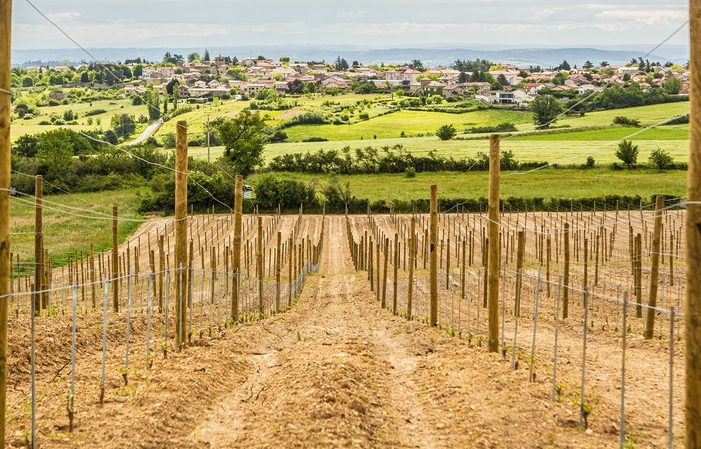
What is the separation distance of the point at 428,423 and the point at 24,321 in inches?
388

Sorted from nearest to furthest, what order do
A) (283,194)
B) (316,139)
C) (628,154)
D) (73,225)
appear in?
1. (73,225)
2. (283,194)
3. (628,154)
4. (316,139)

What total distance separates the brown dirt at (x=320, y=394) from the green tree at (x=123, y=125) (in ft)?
255

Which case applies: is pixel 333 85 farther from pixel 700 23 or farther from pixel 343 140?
pixel 700 23

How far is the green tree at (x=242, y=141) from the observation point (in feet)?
224

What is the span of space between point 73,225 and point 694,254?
4245 centimetres

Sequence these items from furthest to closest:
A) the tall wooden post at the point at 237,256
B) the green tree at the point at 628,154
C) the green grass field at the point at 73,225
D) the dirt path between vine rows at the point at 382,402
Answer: the green tree at the point at 628,154
the green grass field at the point at 73,225
the tall wooden post at the point at 237,256
the dirt path between vine rows at the point at 382,402

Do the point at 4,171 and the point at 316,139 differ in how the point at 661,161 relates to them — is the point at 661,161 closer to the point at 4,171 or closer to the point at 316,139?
the point at 316,139

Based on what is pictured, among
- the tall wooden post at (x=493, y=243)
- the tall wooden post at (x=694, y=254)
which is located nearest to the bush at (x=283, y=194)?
the tall wooden post at (x=493, y=243)

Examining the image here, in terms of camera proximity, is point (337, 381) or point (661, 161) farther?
point (661, 161)

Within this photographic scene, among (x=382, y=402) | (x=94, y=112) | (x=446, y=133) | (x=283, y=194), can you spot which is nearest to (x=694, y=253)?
(x=382, y=402)

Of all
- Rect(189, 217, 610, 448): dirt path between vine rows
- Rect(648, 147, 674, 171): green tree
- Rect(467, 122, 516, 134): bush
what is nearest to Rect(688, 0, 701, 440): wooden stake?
Rect(189, 217, 610, 448): dirt path between vine rows

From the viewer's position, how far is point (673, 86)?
326ft

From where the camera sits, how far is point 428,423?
37.3 feet

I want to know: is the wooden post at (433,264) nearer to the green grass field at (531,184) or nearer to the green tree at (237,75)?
the green grass field at (531,184)
